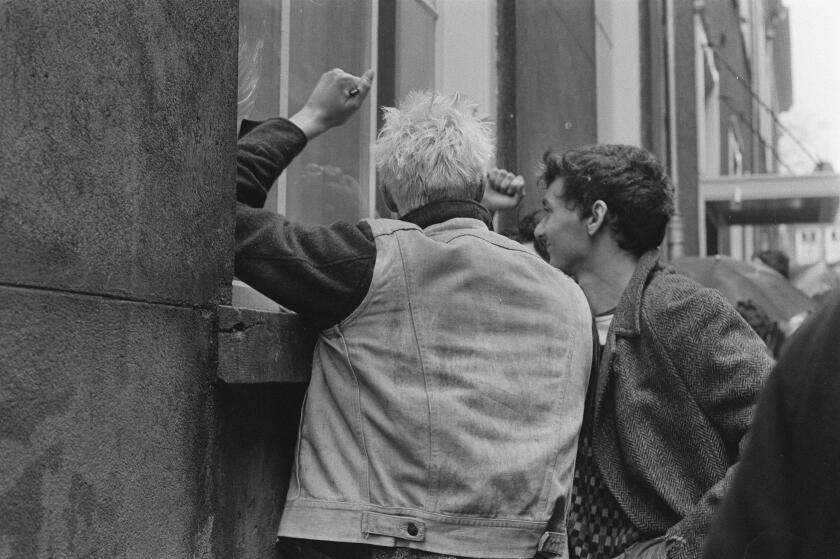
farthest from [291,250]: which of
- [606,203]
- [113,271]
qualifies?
[606,203]

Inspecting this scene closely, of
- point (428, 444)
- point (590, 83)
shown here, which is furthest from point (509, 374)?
point (590, 83)

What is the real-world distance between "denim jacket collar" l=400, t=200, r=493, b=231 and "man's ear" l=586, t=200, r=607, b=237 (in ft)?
2.26

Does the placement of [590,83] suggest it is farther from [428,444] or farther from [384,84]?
[428,444]

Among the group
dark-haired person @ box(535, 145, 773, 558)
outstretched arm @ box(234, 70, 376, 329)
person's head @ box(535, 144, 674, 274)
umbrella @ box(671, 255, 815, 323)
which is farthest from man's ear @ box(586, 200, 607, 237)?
umbrella @ box(671, 255, 815, 323)

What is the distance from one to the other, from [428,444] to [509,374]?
0.27 meters

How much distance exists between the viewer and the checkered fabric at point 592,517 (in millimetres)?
2871

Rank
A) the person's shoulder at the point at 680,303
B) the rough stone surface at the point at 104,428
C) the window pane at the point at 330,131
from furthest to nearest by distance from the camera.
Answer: the window pane at the point at 330,131 < the person's shoulder at the point at 680,303 < the rough stone surface at the point at 104,428

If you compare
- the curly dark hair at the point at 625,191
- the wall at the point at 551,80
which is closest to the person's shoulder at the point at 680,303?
the curly dark hair at the point at 625,191

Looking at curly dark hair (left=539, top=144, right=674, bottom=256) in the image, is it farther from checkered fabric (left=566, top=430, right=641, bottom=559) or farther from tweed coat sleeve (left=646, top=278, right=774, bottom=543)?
checkered fabric (left=566, top=430, right=641, bottom=559)

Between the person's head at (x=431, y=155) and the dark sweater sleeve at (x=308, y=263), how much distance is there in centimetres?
23

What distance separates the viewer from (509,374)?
2.60 m

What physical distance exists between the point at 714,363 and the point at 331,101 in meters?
1.34

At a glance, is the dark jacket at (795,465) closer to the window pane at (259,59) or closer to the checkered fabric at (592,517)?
the checkered fabric at (592,517)

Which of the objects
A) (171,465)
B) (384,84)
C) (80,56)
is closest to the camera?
(80,56)
